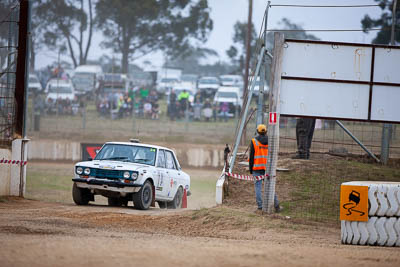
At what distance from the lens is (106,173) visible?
511 inches

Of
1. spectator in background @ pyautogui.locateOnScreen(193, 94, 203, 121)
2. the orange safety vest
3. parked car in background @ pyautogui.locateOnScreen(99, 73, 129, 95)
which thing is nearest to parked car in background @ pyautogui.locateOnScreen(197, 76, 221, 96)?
spectator in background @ pyautogui.locateOnScreen(193, 94, 203, 121)

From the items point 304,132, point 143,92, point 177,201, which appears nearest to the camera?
point 304,132

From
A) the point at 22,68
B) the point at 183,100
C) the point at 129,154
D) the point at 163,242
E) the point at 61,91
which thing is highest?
the point at 22,68

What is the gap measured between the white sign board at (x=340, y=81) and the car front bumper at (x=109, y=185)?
3652mm

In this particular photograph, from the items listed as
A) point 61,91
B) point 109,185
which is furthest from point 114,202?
point 61,91

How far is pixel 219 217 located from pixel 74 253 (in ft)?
13.9

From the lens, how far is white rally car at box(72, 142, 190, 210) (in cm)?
1286

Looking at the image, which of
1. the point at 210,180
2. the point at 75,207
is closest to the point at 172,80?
the point at 210,180

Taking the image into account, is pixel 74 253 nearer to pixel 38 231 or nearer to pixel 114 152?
pixel 38 231

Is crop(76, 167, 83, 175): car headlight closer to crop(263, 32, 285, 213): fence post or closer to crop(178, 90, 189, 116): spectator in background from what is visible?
crop(263, 32, 285, 213): fence post

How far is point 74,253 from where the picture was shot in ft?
23.8

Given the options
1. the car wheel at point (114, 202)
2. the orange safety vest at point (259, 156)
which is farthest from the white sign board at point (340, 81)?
the car wheel at point (114, 202)

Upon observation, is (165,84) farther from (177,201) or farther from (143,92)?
(177,201)

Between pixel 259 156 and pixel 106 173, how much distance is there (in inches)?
134
